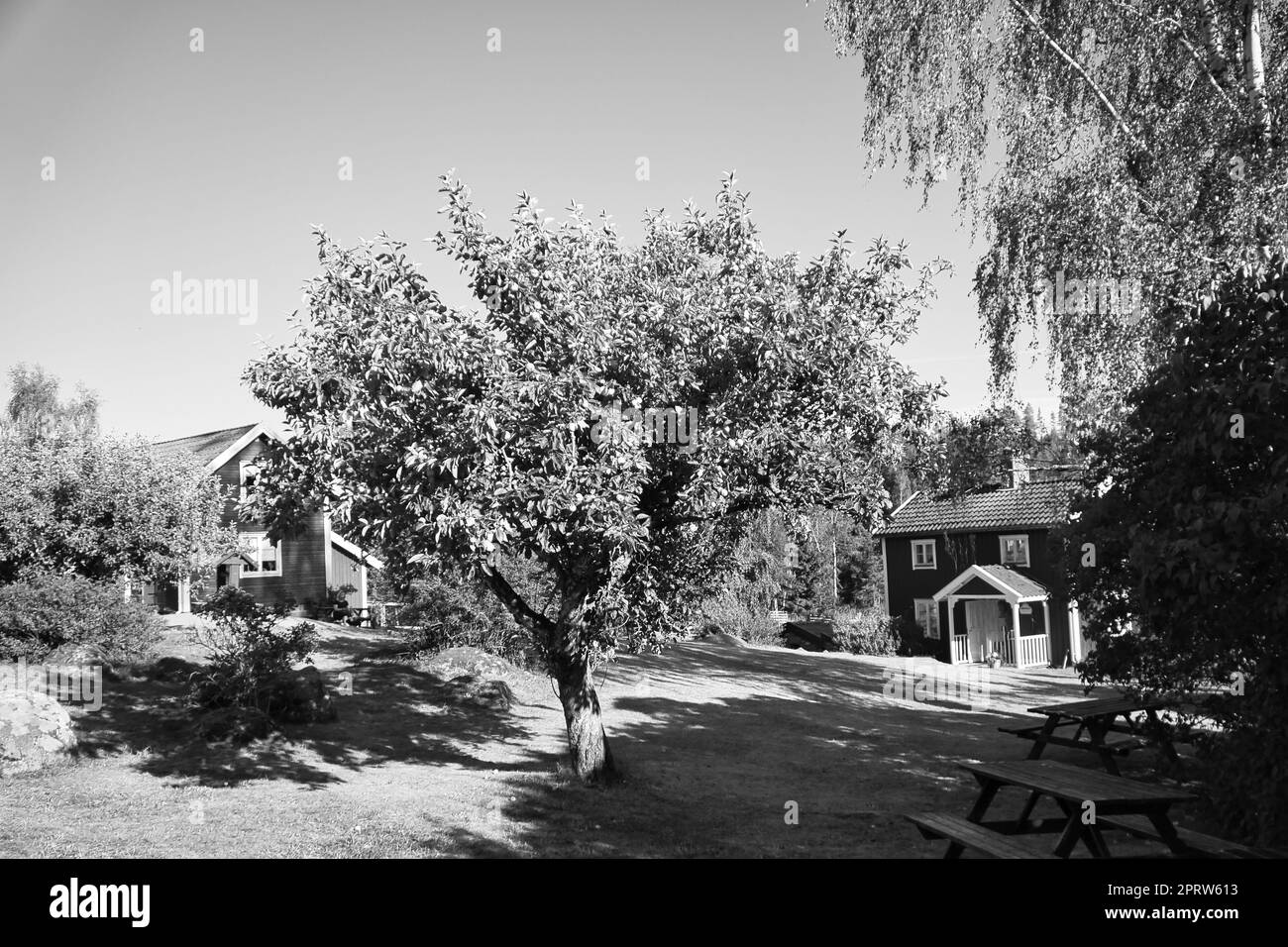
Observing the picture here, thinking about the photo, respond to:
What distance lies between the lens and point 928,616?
124 feet

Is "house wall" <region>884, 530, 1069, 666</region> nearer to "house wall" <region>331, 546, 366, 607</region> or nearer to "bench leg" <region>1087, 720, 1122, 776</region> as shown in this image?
"bench leg" <region>1087, 720, 1122, 776</region>

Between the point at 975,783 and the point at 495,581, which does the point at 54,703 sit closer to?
the point at 495,581

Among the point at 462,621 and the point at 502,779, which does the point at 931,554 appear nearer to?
the point at 462,621

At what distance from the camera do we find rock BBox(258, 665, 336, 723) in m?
14.8

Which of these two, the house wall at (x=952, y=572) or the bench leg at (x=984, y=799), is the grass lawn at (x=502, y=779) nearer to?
the bench leg at (x=984, y=799)

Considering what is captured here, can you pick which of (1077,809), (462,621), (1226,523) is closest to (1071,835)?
(1077,809)

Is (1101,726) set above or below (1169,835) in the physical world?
below

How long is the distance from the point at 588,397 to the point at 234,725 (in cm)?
883

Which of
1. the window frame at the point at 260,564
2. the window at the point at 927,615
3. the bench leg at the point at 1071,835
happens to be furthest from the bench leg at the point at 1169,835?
the window frame at the point at 260,564

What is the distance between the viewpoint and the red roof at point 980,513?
3509 centimetres

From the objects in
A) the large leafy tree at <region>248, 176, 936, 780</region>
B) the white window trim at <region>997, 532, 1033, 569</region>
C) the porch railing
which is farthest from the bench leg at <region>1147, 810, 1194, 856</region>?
the white window trim at <region>997, 532, 1033, 569</region>
